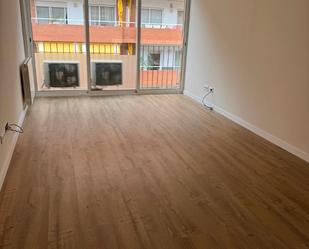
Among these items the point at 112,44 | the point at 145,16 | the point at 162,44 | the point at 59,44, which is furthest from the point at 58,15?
the point at 162,44

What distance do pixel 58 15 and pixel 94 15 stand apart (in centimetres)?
61

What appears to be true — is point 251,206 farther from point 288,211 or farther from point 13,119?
point 13,119

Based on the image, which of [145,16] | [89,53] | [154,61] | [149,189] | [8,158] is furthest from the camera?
[154,61]

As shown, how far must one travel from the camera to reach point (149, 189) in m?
2.42

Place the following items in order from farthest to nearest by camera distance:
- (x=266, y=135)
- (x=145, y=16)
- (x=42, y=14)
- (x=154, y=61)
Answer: (x=154, y=61)
(x=145, y=16)
(x=42, y=14)
(x=266, y=135)

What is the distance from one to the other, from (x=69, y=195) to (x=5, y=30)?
2.03 metres

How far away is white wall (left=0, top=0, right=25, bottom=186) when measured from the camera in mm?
2680

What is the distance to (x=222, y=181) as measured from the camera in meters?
2.59

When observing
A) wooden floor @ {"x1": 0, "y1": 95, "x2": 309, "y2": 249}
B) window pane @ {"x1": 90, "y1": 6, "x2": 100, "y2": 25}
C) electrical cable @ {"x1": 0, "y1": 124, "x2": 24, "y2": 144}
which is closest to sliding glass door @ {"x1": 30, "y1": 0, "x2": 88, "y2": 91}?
window pane @ {"x1": 90, "y1": 6, "x2": 100, "y2": 25}

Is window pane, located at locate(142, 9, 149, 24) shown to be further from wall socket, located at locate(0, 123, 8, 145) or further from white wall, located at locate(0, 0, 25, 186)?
wall socket, located at locate(0, 123, 8, 145)

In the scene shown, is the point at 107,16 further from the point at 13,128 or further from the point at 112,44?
the point at 13,128

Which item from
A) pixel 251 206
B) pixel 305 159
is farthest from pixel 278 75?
pixel 251 206

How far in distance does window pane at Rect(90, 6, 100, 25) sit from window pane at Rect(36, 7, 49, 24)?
729mm

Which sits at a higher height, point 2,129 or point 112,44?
point 112,44
